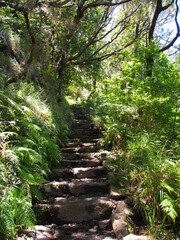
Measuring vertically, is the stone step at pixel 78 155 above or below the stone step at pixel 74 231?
above

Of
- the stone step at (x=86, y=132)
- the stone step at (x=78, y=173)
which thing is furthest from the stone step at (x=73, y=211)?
the stone step at (x=86, y=132)

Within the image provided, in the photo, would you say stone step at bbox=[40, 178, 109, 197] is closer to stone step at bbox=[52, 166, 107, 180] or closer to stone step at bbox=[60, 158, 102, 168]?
stone step at bbox=[52, 166, 107, 180]

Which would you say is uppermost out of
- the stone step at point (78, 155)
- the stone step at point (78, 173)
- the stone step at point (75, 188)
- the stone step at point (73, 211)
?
the stone step at point (78, 155)

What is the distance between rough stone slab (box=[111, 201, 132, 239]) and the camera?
312 centimetres

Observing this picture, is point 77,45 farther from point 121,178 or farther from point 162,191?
point 162,191

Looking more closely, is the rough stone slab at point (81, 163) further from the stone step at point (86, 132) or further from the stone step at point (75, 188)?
the stone step at point (86, 132)

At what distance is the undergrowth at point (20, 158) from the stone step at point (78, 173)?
0.94 feet

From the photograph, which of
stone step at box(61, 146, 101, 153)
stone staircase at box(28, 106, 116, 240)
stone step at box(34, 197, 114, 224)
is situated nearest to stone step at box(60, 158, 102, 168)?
stone staircase at box(28, 106, 116, 240)

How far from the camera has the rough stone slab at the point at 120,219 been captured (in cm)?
312

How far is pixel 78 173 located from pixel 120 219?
1.88m

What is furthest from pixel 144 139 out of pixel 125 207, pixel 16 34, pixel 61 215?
pixel 16 34

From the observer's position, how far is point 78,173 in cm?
502

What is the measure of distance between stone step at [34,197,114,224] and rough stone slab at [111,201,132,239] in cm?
19

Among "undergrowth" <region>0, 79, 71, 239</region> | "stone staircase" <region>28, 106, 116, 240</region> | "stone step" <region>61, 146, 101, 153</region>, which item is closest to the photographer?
"undergrowth" <region>0, 79, 71, 239</region>
